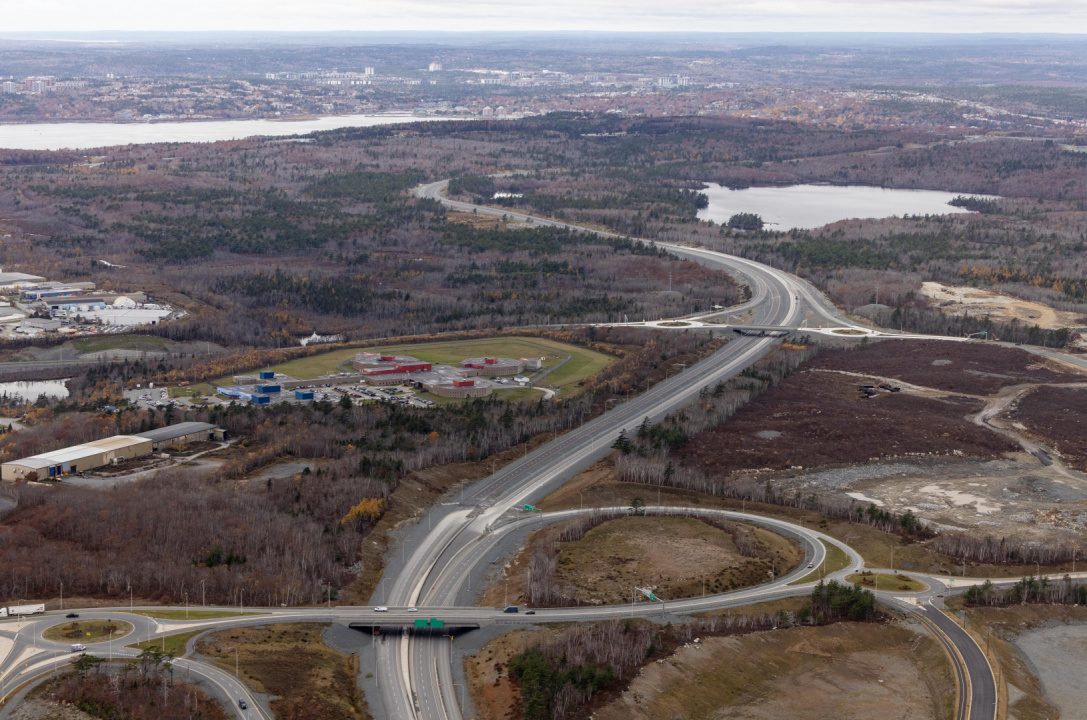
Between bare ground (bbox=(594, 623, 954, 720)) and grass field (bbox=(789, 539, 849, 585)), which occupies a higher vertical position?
→ bare ground (bbox=(594, 623, 954, 720))

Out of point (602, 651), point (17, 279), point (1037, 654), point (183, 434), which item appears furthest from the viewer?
point (17, 279)

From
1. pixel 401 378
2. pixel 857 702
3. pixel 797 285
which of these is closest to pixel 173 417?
pixel 401 378

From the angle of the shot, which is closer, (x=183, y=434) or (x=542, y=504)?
(x=542, y=504)

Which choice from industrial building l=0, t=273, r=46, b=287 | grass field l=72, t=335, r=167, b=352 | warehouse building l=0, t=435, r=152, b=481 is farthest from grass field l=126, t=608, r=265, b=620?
industrial building l=0, t=273, r=46, b=287

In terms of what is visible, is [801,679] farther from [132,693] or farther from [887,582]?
[132,693]

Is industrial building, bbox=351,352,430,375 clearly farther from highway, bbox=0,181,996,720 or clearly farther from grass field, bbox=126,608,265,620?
grass field, bbox=126,608,265,620

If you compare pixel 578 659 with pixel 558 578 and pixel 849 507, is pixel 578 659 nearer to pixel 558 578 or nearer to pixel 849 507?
pixel 558 578

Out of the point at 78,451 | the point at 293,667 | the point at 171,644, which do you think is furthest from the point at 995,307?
the point at 171,644

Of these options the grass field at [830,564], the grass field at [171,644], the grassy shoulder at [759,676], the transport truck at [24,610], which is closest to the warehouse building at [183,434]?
the transport truck at [24,610]
